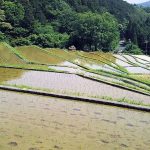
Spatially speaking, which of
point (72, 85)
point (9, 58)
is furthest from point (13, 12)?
point (72, 85)

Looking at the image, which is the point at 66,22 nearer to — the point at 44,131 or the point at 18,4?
the point at 18,4

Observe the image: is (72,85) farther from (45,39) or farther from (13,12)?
(13,12)

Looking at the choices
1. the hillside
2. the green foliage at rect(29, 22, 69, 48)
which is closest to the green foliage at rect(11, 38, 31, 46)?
the green foliage at rect(29, 22, 69, 48)

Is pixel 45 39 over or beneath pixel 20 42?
over

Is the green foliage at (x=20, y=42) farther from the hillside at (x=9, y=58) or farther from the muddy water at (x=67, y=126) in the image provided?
the muddy water at (x=67, y=126)

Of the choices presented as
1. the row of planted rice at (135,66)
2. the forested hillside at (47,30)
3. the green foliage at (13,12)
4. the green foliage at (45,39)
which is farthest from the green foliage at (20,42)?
the row of planted rice at (135,66)
